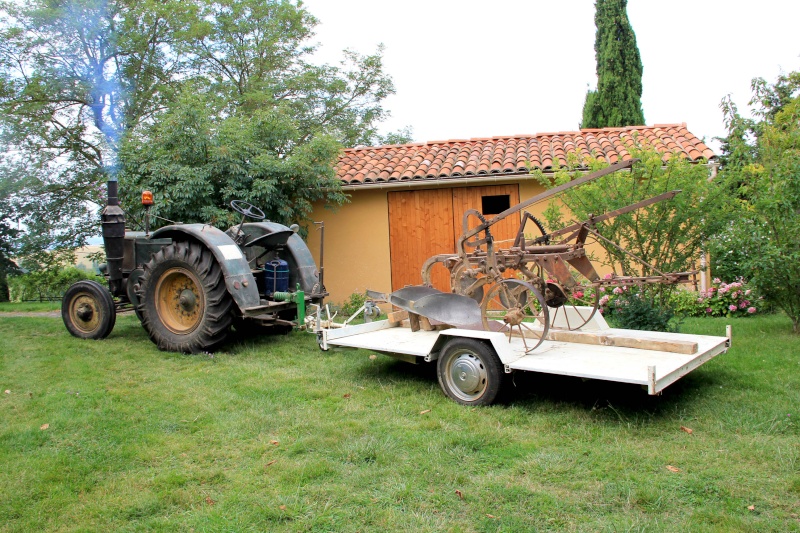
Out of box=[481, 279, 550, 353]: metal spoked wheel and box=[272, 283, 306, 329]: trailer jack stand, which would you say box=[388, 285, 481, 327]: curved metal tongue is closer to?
box=[481, 279, 550, 353]: metal spoked wheel

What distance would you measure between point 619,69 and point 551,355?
1415 cm

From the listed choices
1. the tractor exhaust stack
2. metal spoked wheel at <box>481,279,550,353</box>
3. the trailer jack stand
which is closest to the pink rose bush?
metal spoked wheel at <box>481,279,550,353</box>

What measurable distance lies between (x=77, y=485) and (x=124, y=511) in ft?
1.66

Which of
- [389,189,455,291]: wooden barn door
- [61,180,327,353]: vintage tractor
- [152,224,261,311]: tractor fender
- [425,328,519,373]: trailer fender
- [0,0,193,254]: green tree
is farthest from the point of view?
[0,0,193,254]: green tree

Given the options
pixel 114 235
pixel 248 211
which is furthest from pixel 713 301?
pixel 114 235

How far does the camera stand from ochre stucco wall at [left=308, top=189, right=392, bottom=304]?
35.7 feet

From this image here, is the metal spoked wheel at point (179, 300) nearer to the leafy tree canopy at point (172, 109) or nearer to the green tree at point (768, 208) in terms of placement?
the leafy tree canopy at point (172, 109)

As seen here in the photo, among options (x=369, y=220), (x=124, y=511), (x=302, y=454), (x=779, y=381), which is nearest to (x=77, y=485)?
(x=124, y=511)

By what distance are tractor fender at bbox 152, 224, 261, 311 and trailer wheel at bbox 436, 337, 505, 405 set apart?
260 centimetres

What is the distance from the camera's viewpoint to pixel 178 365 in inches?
250

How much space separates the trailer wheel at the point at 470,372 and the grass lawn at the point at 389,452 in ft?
0.42

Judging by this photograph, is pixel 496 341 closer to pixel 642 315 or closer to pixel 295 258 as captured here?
pixel 642 315

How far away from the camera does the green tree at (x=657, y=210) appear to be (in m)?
6.71

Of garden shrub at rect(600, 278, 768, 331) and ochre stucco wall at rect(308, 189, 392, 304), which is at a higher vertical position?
ochre stucco wall at rect(308, 189, 392, 304)
